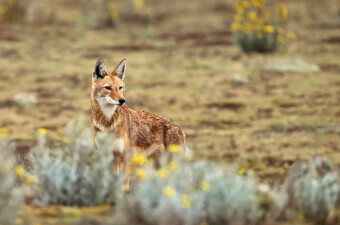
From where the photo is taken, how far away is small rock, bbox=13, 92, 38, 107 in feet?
45.4

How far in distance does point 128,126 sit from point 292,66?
1044cm

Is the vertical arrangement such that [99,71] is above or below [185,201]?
above

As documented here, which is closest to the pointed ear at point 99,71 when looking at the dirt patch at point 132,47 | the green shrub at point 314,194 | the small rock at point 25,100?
the green shrub at point 314,194

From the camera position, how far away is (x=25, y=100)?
1394 centimetres

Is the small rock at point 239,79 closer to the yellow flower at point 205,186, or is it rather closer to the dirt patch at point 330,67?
the dirt patch at point 330,67

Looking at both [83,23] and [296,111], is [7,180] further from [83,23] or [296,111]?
[83,23]

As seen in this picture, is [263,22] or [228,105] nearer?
[228,105]

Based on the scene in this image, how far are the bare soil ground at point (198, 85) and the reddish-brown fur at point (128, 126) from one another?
197cm

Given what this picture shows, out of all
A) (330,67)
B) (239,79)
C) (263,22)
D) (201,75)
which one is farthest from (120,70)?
(263,22)

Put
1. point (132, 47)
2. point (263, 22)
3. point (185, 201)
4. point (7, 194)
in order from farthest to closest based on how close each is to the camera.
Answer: point (132, 47)
point (263, 22)
point (7, 194)
point (185, 201)

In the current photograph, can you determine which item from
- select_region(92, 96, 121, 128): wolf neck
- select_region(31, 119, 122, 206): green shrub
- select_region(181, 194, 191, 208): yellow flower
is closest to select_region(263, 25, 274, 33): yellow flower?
select_region(92, 96, 121, 128): wolf neck

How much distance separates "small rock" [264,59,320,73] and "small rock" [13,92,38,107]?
648 centimetres

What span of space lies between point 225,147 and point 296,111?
295 cm

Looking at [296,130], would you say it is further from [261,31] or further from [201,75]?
[261,31]
